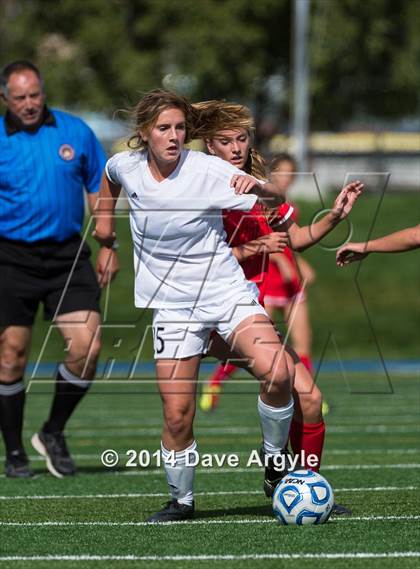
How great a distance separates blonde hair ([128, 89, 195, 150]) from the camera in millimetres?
6543

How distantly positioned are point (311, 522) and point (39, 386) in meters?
10.0

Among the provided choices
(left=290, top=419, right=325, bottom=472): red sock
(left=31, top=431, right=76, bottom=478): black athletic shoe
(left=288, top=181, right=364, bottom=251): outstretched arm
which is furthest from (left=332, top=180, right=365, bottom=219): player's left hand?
(left=31, top=431, right=76, bottom=478): black athletic shoe

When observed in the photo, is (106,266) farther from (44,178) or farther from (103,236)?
(103,236)

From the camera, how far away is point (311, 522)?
6.30m

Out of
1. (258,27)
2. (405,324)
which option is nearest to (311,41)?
(258,27)

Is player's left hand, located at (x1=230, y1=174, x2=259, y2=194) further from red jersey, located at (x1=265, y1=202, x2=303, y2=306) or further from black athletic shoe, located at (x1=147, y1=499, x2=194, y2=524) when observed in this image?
red jersey, located at (x1=265, y1=202, x2=303, y2=306)

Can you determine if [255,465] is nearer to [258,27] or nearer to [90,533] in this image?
[90,533]

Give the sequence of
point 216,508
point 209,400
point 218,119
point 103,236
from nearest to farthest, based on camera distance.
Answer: point 218,119, point 216,508, point 103,236, point 209,400

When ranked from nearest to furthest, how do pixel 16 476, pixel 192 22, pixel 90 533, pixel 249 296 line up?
pixel 90 533 < pixel 249 296 < pixel 16 476 < pixel 192 22

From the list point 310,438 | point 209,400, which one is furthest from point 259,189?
point 209,400

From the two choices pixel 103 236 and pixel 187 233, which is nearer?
pixel 187 233

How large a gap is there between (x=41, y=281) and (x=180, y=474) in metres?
2.33

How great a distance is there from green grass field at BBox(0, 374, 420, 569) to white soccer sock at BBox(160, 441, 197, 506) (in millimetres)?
177

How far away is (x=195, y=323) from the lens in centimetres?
652
